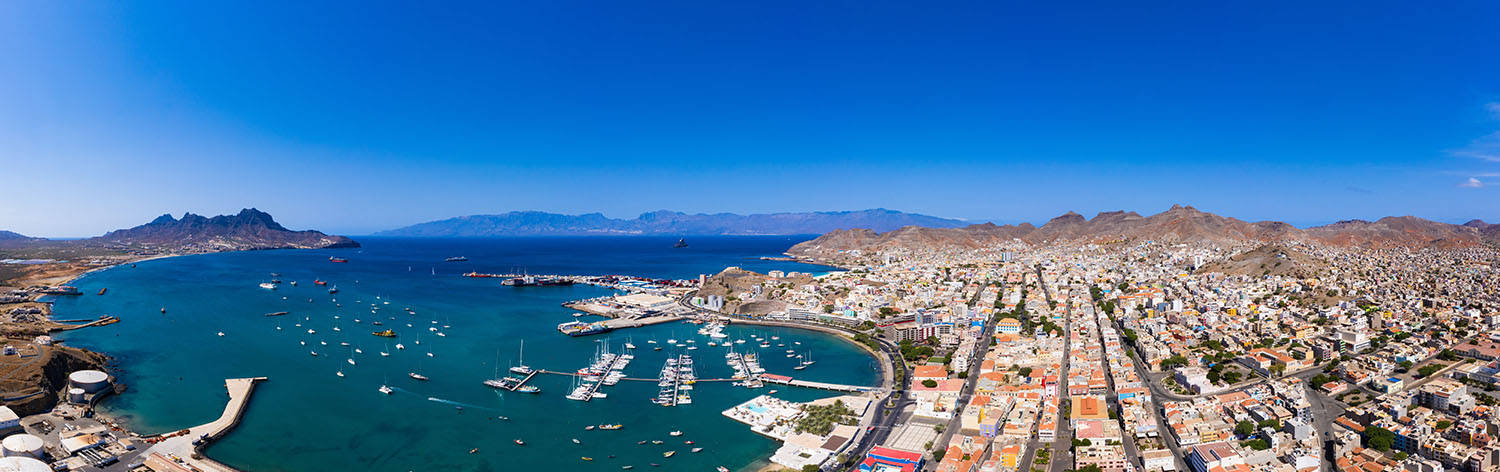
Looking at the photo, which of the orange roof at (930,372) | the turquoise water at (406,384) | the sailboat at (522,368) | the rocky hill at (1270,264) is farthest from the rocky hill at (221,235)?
the rocky hill at (1270,264)

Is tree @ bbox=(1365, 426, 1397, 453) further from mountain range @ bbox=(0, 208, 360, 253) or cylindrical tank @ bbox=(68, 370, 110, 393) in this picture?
mountain range @ bbox=(0, 208, 360, 253)

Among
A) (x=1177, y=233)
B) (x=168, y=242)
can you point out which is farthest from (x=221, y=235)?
(x=1177, y=233)

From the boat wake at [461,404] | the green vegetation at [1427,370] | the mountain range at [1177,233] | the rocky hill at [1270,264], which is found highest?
the mountain range at [1177,233]

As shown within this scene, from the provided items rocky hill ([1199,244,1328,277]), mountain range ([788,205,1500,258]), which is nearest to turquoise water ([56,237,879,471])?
rocky hill ([1199,244,1328,277])

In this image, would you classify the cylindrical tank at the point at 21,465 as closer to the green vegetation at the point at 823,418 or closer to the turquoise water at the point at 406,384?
the turquoise water at the point at 406,384

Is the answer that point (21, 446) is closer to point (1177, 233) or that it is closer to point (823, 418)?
point (823, 418)
